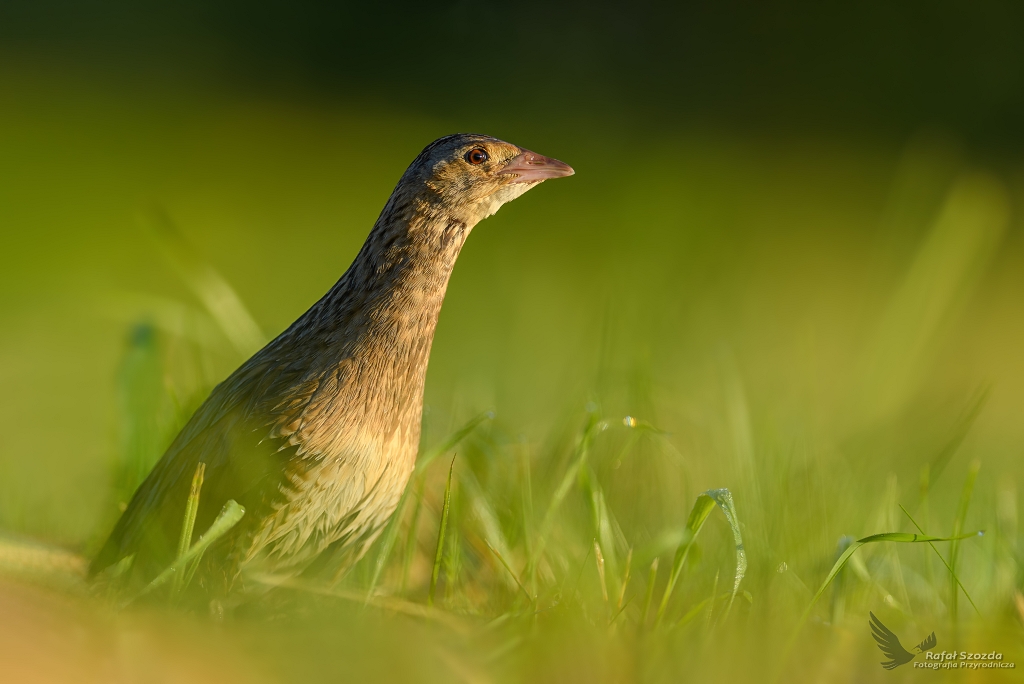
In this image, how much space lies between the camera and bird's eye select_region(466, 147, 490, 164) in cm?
201

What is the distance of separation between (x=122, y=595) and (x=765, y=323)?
404cm

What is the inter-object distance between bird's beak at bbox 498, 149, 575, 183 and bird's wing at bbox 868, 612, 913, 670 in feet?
3.84

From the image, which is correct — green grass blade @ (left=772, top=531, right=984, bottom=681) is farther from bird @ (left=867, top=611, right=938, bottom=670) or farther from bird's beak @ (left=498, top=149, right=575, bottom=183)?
bird's beak @ (left=498, top=149, right=575, bottom=183)

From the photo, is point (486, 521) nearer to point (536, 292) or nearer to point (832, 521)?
point (832, 521)

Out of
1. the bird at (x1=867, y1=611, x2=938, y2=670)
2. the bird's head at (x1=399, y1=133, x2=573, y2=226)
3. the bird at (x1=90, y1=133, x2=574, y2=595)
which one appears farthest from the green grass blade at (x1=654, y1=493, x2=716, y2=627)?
the bird's head at (x1=399, y1=133, x2=573, y2=226)

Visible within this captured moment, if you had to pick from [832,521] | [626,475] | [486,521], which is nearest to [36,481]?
[486,521]

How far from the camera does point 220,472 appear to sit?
1750mm

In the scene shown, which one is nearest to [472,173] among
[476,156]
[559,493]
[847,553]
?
[476,156]

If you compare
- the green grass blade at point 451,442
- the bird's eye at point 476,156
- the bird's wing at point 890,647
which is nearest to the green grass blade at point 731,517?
the bird's wing at point 890,647

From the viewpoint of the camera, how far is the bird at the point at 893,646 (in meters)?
1.36

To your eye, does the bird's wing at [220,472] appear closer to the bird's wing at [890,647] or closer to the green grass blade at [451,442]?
the green grass blade at [451,442]

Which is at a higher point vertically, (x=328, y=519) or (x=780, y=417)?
(x=328, y=519)

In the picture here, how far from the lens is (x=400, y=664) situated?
1148 mm

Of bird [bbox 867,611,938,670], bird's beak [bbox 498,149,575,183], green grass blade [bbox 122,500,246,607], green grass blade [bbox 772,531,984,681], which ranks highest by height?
bird's beak [bbox 498,149,575,183]
